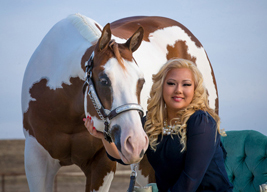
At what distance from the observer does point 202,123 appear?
2021 mm

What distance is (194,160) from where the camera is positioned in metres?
1.97

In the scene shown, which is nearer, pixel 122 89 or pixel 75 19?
pixel 122 89

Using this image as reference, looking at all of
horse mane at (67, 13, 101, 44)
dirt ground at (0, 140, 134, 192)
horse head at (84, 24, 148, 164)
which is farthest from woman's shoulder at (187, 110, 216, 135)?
dirt ground at (0, 140, 134, 192)

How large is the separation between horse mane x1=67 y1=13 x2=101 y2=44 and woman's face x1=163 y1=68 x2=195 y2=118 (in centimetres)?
118

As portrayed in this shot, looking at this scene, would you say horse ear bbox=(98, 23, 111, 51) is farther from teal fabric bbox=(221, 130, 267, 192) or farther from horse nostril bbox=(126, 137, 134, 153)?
teal fabric bbox=(221, 130, 267, 192)

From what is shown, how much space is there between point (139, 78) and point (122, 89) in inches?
6.6

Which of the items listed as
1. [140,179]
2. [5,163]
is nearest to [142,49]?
[140,179]

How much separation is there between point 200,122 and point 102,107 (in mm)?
820

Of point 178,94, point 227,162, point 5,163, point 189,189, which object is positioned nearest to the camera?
point 189,189

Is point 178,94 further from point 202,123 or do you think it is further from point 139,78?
point 139,78

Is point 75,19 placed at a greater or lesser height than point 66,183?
greater

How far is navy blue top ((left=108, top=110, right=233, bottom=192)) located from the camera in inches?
A: 77.5

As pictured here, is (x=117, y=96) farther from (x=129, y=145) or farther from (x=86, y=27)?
(x=86, y=27)

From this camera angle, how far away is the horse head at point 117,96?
89.6 inches
